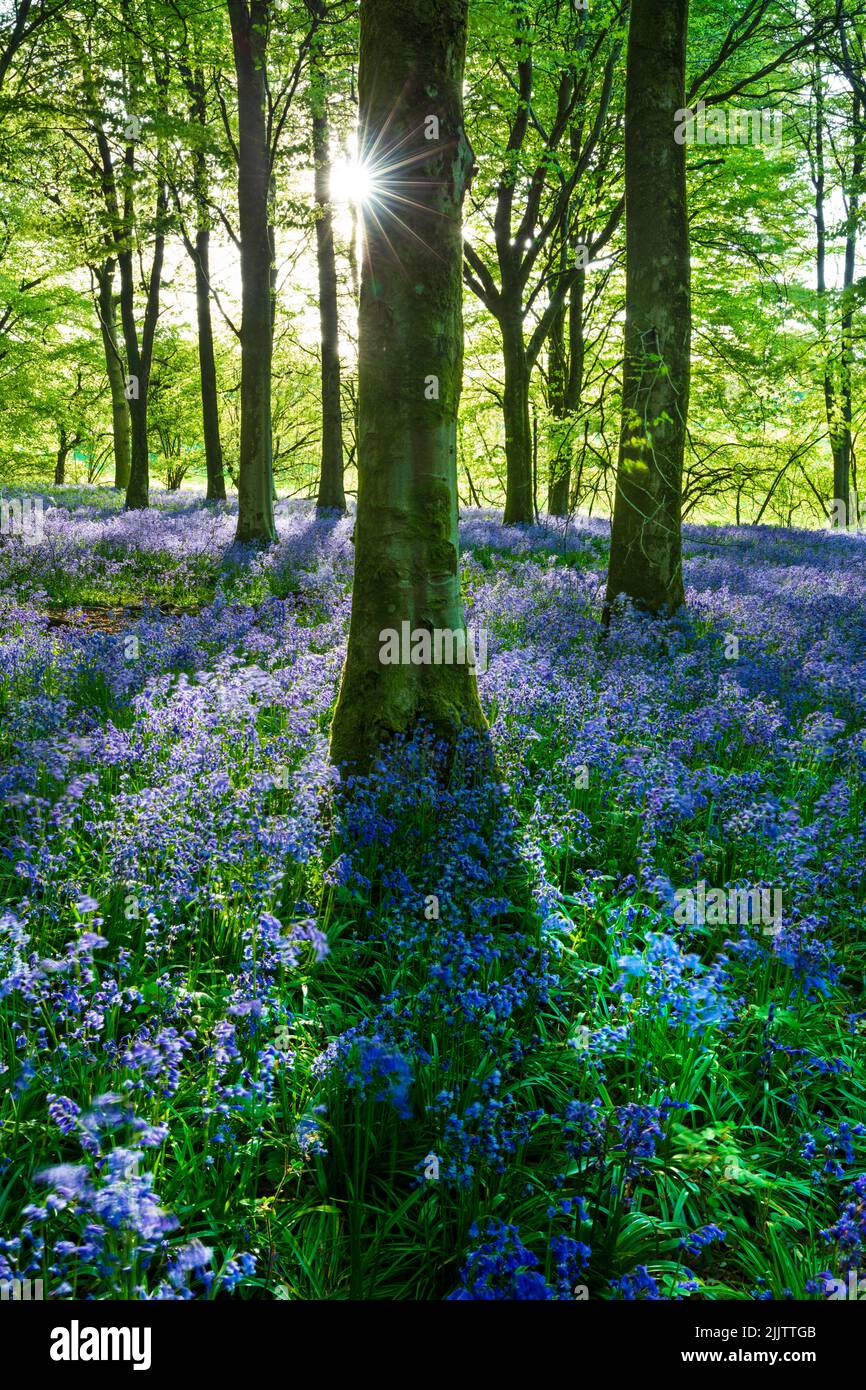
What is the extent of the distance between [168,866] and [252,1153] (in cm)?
133

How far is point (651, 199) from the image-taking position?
755cm

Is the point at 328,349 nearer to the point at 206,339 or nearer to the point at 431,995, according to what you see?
the point at 206,339

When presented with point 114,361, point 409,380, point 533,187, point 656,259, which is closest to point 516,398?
point 533,187

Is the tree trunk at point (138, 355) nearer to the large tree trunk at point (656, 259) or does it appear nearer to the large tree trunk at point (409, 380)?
the large tree trunk at point (656, 259)

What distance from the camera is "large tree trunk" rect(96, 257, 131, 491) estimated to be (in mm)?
22391

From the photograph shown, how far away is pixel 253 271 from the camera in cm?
1231

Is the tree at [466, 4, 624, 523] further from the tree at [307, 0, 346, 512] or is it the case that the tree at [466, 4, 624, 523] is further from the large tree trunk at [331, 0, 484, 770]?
the large tree trunk at [331, 0, 484, 770]

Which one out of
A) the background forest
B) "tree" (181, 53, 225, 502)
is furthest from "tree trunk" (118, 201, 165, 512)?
the background forest

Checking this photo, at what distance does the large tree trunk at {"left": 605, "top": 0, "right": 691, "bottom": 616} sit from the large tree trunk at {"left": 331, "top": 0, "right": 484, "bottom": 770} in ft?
11.5

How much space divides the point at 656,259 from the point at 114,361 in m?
24.4

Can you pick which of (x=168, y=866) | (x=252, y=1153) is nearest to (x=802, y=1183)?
(x=252, y=1153)

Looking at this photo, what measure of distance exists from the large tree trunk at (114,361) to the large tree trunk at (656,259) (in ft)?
56.8

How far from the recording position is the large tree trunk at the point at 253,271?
1199cm

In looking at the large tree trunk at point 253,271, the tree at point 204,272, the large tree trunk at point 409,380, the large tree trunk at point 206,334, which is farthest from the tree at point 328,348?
the large tree trunk at point 409,380
